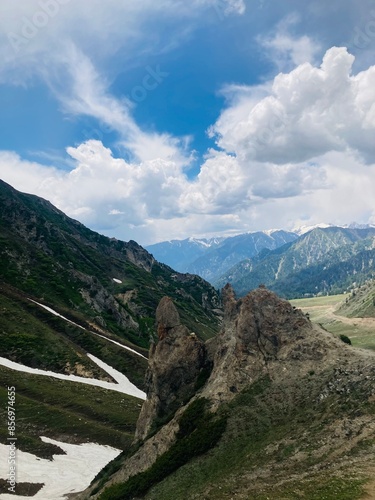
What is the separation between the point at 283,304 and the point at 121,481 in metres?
30.6

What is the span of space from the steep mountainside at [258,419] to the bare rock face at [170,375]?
0.16m

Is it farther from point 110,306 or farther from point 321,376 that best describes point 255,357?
point 110,306

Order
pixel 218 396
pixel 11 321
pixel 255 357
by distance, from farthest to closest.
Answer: pixel 11 321 → pixel 255 357 → pixel 218 396

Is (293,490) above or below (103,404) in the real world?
above

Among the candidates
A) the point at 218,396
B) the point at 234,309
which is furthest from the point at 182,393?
the point at 234,309

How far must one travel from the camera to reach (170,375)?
186ft

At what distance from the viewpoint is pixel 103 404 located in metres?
86.4

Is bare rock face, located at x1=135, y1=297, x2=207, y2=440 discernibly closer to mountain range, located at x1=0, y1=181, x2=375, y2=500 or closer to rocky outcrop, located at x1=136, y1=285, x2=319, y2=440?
rocky outcrop, located at x1=136, y1=285, x2=319, y2=440

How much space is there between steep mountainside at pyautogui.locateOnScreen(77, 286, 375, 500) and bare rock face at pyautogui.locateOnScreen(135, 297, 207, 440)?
0.16m


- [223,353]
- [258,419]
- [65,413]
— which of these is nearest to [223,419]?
[258,419]

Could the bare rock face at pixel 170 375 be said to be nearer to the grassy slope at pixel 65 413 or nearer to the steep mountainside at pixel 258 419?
the steep mountainside at pixel 258 419

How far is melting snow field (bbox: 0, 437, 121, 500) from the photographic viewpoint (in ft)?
172

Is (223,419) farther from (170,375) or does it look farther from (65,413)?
(65,413)

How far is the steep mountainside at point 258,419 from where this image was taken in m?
28.8
